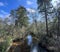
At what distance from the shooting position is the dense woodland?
21.9m

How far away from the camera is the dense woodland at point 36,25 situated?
2193cm

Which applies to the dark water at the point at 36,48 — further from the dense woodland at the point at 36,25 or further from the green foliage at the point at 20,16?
the green foliage at the point at 20,16

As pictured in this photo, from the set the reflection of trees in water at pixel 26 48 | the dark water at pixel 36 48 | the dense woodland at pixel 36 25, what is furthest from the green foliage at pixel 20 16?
the reflection of trees in water at pixel 26 48

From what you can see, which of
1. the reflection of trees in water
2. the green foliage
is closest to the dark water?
the reflection of trees in water

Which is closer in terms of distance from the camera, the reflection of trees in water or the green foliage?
the reflection of trees in water

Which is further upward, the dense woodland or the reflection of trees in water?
the dense woodland

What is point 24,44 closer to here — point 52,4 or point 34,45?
point 34,45

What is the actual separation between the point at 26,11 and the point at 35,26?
14.8 ft

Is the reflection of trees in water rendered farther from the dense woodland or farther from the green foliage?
the green foliage

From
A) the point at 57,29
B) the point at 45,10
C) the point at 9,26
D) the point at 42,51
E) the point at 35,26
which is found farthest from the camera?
the point at 9,26

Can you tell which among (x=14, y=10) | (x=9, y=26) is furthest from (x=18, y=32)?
(x=14, y=10)

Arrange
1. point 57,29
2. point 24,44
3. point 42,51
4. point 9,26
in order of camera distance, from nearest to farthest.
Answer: point 42,51 < point 24,44 < point 57,29 < point 9,26

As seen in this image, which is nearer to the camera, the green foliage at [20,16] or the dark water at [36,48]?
the dark water at [36,48]

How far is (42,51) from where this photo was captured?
69.2ft
